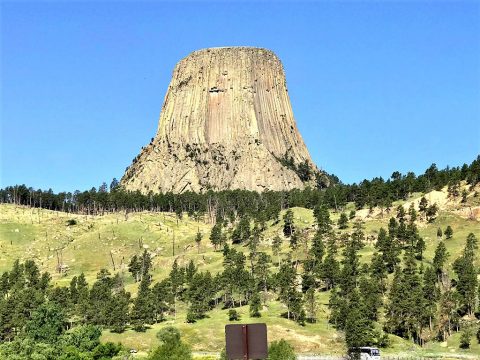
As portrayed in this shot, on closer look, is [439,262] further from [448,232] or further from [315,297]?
[448,232]

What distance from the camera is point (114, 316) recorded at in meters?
140

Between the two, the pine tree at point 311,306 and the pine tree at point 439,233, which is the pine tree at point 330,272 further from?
the pine tree at point 439,233

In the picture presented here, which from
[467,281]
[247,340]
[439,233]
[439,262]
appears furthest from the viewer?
[439,233]

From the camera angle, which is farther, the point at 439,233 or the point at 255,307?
the point at 439,233

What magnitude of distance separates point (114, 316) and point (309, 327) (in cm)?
3876

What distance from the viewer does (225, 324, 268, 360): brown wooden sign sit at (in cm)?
1961

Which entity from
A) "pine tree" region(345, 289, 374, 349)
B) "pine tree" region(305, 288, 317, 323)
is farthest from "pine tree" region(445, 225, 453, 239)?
"pine tree" region(345, 289, 374, 349)

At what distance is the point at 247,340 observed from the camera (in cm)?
1975

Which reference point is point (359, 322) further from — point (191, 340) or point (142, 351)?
point (142, 351)

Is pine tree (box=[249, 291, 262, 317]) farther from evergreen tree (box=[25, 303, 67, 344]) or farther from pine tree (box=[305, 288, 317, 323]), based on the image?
evergreen tree (box=[25, 303, 67, 344])

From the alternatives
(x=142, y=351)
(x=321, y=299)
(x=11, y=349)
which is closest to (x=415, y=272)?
(x=321, y=299)

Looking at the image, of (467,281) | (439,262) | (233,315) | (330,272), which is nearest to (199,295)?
(233,315)

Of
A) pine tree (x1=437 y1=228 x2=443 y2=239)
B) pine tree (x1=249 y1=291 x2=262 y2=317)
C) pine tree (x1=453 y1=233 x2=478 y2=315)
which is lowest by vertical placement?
pine tree (x1=249 y1=291 x2=262 y2=317)

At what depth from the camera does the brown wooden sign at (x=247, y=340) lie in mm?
19609
